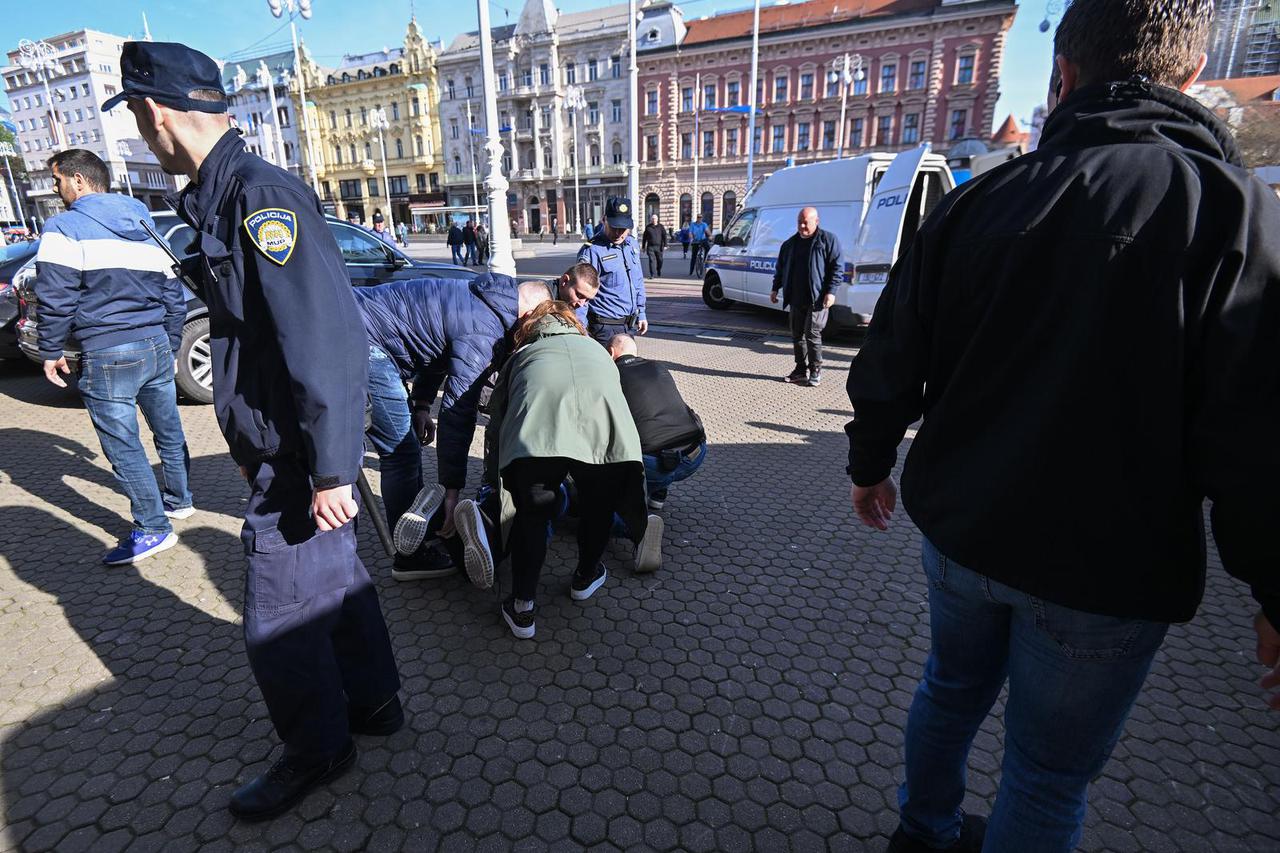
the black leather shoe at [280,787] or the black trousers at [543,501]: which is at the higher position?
the black trousers at [543,501]

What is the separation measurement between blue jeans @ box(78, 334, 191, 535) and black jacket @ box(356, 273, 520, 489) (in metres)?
1.43

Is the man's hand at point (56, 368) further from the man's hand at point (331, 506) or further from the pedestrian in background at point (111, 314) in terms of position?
the man's hand at point (331, 506)

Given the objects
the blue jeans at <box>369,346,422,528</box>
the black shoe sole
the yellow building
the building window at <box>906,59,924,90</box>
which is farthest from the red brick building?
the black shoe sole

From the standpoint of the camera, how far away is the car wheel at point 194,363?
6.26 m

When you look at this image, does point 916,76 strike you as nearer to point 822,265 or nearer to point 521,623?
point 822,265

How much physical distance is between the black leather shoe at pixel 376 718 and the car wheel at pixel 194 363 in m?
5.22

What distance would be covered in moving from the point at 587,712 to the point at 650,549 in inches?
41.8

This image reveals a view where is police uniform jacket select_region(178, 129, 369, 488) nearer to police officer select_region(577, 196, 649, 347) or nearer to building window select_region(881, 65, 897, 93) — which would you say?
police officer select_region(577, 196, 649, 347)

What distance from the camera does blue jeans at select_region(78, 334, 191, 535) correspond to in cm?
349

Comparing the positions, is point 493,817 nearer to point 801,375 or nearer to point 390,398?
point 390,398

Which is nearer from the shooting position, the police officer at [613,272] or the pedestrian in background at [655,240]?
the police officer at [613,272]

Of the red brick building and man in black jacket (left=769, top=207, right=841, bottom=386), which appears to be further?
the red brick building

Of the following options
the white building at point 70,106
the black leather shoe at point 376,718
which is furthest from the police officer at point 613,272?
the white building at point 70,106

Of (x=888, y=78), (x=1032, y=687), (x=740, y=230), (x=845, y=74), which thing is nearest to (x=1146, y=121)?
(x=1032, y=687)
